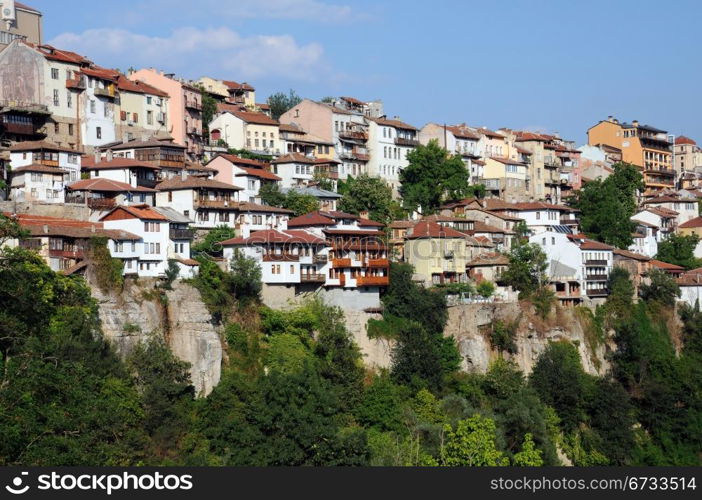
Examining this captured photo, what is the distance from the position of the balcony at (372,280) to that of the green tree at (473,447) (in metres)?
17.9

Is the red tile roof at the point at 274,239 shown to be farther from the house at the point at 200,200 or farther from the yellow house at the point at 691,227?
the yellow house at the point at 691,227

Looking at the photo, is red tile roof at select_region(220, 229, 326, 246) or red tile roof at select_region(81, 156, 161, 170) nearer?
red tile roof at select_region(220, 229, 326, 246)

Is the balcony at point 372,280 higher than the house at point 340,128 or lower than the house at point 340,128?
lower

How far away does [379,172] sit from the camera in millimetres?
101375

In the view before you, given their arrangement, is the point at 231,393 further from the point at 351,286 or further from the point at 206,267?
the point at 351,286

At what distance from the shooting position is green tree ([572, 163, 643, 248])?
97.3m

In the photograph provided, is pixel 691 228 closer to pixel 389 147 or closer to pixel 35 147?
pixel 389 147

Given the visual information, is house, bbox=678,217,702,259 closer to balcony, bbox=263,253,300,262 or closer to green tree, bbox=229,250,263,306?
balcony, bbox=263,253,300,262

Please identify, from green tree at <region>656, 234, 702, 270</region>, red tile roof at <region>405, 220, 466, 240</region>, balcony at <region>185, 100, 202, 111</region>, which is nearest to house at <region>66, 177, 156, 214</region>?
red tile roof at <region>405, 220, 466, 240</region>

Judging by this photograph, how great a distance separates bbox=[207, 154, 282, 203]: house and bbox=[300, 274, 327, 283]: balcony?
13.4 m

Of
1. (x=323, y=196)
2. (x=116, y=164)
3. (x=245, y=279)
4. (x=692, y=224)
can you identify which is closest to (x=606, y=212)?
(x=692, y=224)

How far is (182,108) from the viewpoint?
3659 inches

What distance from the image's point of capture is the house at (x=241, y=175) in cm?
8319

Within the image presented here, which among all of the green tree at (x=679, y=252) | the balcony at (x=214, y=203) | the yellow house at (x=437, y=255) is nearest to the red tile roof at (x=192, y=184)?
the balcony at (x=214, y=203)
